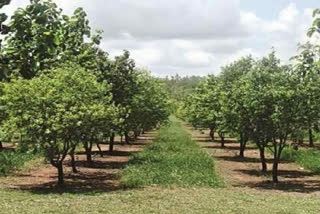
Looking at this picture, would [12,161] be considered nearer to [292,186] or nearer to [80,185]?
[80,185]

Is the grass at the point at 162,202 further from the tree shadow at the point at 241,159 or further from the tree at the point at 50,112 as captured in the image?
the tree shadow at the point at 241,159

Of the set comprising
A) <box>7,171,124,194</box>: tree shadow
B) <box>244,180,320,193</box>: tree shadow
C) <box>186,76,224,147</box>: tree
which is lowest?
<box>244,180,320,193</box>: tree shadow

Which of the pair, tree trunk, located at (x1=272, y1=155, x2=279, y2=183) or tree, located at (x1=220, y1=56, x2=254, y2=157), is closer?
tree trunk, located at (x1=272, y1=155, x2=279, y2=183)

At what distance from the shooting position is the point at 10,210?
53.9 feet

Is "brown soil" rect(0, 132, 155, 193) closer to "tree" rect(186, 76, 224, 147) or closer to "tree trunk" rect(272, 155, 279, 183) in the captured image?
"tree trunk" rect(272, 155, 279, 183)

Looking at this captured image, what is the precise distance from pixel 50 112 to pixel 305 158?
19.2 meters

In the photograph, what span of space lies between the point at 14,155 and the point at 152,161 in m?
8.73

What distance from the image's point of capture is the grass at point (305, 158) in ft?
100

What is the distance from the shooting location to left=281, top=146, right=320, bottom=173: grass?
30575 millimetres

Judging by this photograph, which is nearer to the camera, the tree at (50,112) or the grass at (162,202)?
the grass at (162,202)

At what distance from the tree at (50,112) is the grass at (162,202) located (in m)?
2.49

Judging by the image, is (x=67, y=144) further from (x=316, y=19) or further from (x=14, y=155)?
(x=316, y=19)

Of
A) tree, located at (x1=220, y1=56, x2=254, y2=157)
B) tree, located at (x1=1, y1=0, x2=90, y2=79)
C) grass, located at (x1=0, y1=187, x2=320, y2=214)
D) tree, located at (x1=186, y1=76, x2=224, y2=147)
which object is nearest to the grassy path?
grass, located at (x1=0, y1=187, x2=320, y2=214)

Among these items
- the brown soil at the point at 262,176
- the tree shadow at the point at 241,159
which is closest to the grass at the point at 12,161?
the brown soil at the point at 262,176
